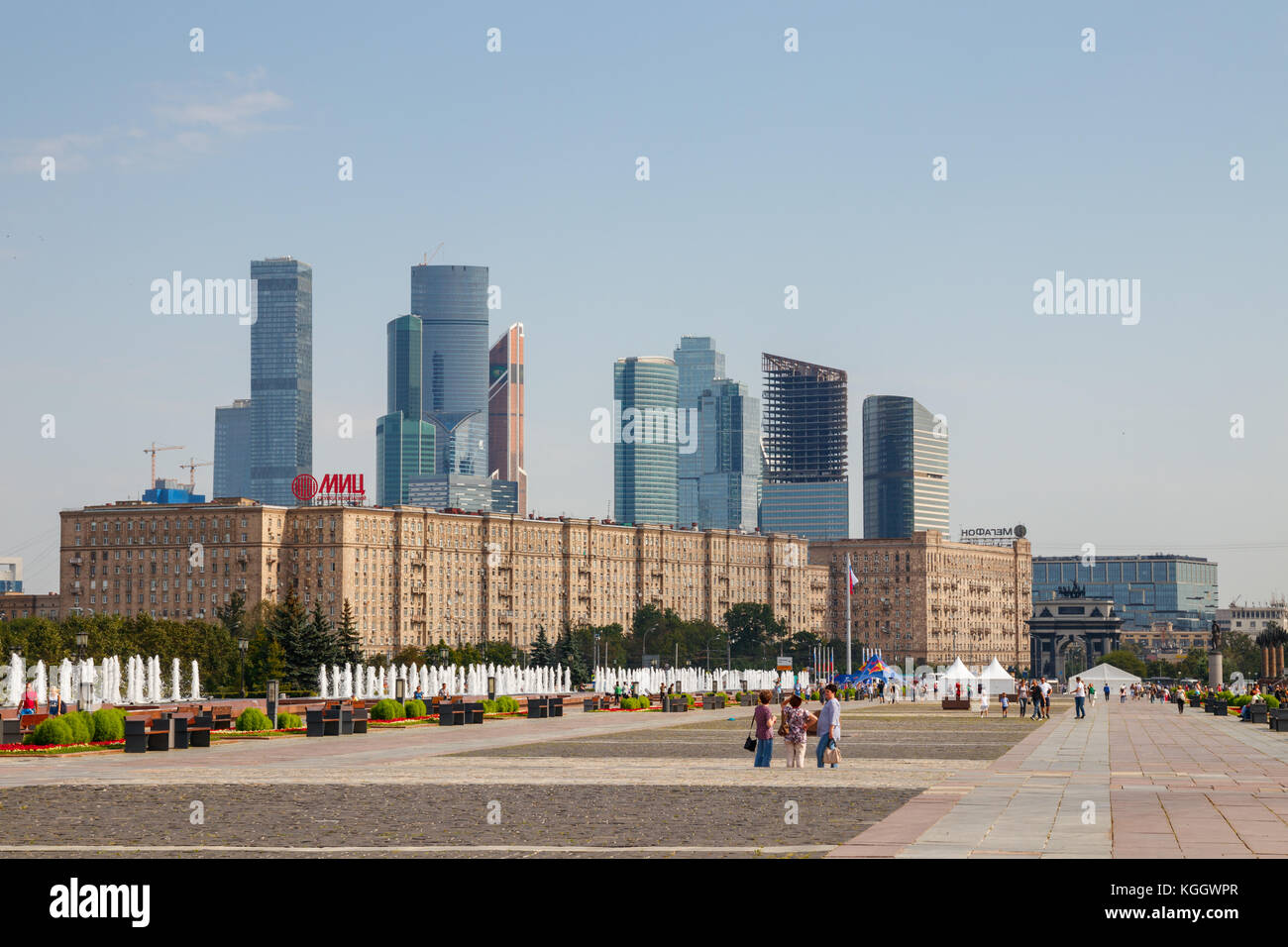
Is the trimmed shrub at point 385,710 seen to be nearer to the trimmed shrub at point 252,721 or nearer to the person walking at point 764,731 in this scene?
the trimmed shrub at point 252,721

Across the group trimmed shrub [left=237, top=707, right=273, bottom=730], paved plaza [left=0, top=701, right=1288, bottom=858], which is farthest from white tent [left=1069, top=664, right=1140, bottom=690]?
trimmed shrub [left=237, top=707, right=273, bottom=730]

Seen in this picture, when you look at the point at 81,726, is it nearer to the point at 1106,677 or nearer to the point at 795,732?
the point at 795,732

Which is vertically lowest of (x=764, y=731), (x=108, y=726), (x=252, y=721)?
(x=252, y=721)

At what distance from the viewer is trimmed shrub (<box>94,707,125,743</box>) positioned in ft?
146

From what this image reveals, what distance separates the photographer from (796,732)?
3569cm

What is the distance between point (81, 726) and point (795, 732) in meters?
19.7

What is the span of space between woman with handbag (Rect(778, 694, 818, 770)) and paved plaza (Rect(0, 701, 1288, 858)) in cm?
98

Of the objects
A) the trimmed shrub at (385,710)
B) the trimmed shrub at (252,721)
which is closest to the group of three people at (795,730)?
the trimmed shrub at (252,721)

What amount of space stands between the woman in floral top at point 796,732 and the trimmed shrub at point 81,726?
62.8 ft

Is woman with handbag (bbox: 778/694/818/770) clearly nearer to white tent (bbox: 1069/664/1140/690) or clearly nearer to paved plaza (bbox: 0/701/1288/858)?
paved plaza (bbox: 0/701/1288/858)

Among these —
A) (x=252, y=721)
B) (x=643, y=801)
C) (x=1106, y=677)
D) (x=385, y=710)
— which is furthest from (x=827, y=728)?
(x=1106, y=677)

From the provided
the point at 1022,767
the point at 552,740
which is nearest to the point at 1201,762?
the point at 1022,767

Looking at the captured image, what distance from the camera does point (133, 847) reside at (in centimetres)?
1969
